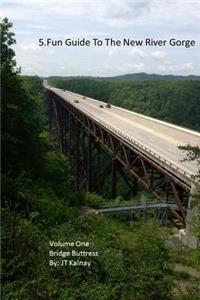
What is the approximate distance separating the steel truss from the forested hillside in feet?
155

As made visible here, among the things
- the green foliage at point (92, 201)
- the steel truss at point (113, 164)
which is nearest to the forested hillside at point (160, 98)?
the steel truss at point (113, 164)

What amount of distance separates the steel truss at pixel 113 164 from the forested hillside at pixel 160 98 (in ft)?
155

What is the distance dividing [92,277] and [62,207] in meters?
8.83

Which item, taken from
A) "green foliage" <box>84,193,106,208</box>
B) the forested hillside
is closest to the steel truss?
"green foliage" <box>84,193,106,208</box>

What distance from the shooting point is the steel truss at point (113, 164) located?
2608cm

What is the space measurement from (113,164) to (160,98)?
395 feet

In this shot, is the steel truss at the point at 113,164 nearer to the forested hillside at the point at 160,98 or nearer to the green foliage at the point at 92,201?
the green foliage at the point at 92,201

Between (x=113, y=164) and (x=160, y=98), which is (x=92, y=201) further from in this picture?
(x=160, y=98)

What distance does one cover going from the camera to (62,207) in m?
20.9

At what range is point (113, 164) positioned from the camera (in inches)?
1623

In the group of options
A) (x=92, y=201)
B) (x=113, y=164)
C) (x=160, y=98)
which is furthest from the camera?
(x=160, y=98)

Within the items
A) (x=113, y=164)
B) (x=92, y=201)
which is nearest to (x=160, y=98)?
(x=113, y=164)

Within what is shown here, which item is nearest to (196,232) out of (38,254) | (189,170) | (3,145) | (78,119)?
(38,254)

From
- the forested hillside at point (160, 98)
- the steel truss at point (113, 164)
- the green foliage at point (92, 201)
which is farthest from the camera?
the forested hillside at point (160, 98)
